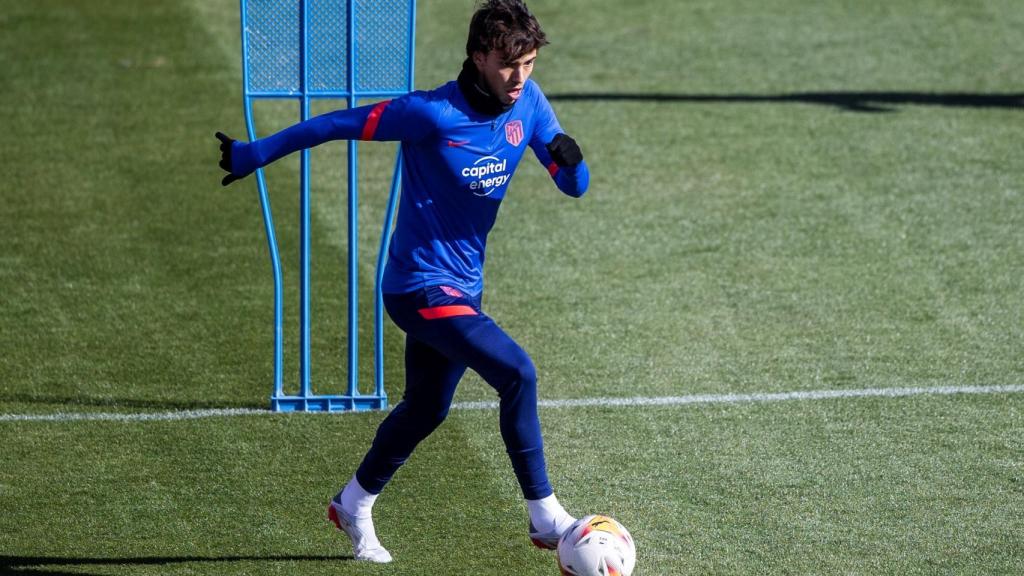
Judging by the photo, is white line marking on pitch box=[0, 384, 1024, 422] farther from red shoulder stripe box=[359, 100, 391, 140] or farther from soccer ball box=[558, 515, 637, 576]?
red shoulder stripe box=[359, 100, 391, 140]

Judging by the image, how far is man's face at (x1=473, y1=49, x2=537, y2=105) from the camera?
5305 mm

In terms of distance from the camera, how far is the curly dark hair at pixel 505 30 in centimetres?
527

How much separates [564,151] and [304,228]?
7.07 feet

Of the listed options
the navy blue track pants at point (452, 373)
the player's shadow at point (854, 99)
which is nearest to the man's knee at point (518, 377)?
the navy blue track pants at point (452, 373)

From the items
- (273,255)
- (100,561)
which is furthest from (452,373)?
(273,255)

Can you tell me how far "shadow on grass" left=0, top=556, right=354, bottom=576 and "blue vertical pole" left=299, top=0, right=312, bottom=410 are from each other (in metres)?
1.72

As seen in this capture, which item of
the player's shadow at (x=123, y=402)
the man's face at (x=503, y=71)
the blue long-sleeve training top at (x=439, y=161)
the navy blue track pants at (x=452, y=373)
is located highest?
Result: the man's face at (x=503, y=71)

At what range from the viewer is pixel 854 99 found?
44.0 feet

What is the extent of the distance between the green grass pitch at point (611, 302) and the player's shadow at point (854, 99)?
45 mm

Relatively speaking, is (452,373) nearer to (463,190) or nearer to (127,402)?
(463,190)

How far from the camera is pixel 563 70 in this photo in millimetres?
14594

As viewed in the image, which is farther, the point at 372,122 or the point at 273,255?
the point at 273,255

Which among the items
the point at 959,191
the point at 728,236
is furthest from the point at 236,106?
the point at 959,191

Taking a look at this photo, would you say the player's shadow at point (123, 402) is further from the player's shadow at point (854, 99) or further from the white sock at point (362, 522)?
the player's shadow at point (854, 99)
